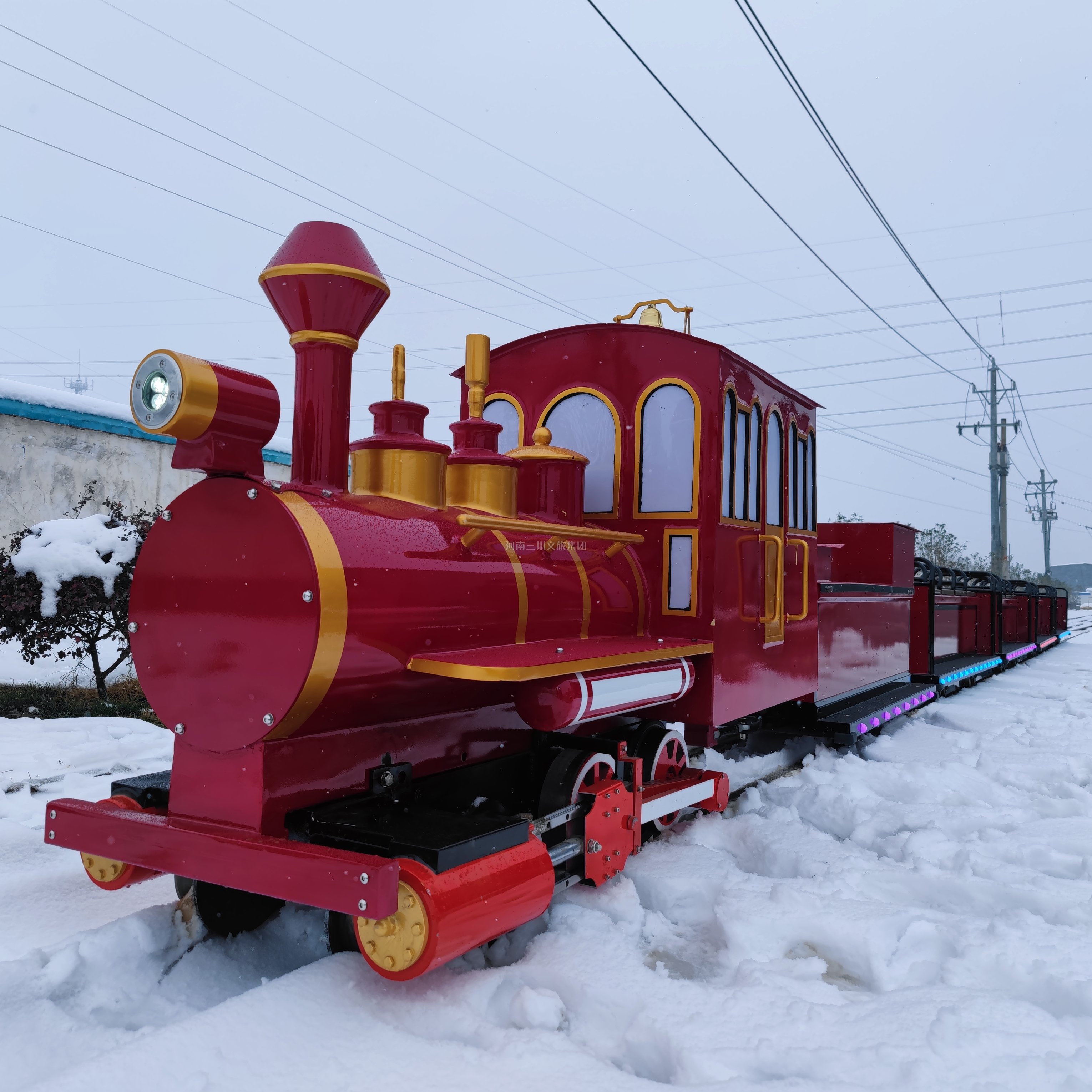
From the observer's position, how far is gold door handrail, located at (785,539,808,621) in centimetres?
539

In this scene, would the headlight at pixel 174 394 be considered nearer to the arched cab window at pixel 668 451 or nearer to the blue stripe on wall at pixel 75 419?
the arched cab window at pixel 668 451

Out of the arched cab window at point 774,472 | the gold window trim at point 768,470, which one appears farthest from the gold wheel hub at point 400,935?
the arched cab window at point 774,472

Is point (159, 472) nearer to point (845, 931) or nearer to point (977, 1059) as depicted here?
point (845, 931)

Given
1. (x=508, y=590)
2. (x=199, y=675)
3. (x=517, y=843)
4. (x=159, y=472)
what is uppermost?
(x=159, y=472)

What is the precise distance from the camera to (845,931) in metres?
3.07

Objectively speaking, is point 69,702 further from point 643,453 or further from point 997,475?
point 997,475

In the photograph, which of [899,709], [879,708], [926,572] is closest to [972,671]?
[926,572]

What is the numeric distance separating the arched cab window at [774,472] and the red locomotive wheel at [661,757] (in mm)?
1375

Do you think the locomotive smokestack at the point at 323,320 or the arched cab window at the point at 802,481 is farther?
the arched cab window at the point at 802,481

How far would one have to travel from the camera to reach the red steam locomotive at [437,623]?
2.65 meters

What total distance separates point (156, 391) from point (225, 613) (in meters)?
0.70

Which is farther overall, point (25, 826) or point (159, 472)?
point (159, 472)

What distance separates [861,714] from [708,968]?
11.8 feet

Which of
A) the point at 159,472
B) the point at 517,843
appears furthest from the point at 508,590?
the point at 159,472
